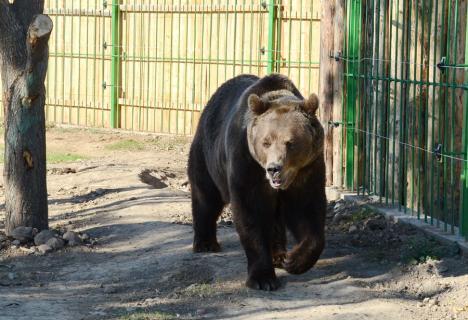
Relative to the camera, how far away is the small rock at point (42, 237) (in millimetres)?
9227

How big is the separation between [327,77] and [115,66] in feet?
26.7

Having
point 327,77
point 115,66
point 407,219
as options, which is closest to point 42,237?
point 407,219

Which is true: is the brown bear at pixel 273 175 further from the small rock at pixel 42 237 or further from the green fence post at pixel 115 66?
the green fence post at pixel 115 66

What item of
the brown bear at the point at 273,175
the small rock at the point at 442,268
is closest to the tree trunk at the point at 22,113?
the brown bear at the point at 273,175

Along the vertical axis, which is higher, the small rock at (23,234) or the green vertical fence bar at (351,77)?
the green vertical fence bar at (351,77)

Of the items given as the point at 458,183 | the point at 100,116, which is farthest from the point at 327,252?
the point at 100,116

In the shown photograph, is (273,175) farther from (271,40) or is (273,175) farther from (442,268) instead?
(271,40)

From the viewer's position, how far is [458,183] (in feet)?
30.1

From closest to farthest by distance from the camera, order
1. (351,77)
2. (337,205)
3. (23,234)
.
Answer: (23,234) < (337,205) < (351,77)

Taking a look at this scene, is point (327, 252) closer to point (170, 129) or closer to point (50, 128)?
point (170, 129)

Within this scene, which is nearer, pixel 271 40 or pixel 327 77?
pixel 327 77

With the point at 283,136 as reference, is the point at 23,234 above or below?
below

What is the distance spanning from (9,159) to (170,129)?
8761 millimetres

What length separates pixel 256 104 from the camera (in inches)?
291
